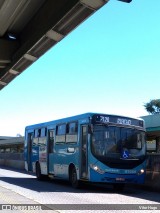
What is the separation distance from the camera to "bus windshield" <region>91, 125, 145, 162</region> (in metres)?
17.0

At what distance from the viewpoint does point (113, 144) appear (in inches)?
671

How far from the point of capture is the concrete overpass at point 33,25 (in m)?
5.81

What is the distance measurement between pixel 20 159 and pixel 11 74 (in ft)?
113

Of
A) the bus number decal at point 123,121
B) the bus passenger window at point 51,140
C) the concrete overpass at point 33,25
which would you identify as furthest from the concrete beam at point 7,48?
the bus passenger window at point 51,140

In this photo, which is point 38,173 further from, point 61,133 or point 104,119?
point 104,119

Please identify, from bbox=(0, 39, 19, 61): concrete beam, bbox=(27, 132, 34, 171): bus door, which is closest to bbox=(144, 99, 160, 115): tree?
bbox=(27, 132, 34, 171): bus door

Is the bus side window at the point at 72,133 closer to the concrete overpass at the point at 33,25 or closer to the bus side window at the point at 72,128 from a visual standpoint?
the bus side window at the point at 72,128

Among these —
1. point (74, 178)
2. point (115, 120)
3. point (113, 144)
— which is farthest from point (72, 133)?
point (113, 144)

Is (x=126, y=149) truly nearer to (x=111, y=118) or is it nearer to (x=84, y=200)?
(x=111, y=118)

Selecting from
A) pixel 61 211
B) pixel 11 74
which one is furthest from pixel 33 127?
pixel 11 74

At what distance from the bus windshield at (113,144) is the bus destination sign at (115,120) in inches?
9.5

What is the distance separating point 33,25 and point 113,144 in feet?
33.9

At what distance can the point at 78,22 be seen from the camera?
595cm

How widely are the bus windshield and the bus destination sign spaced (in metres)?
0.24
